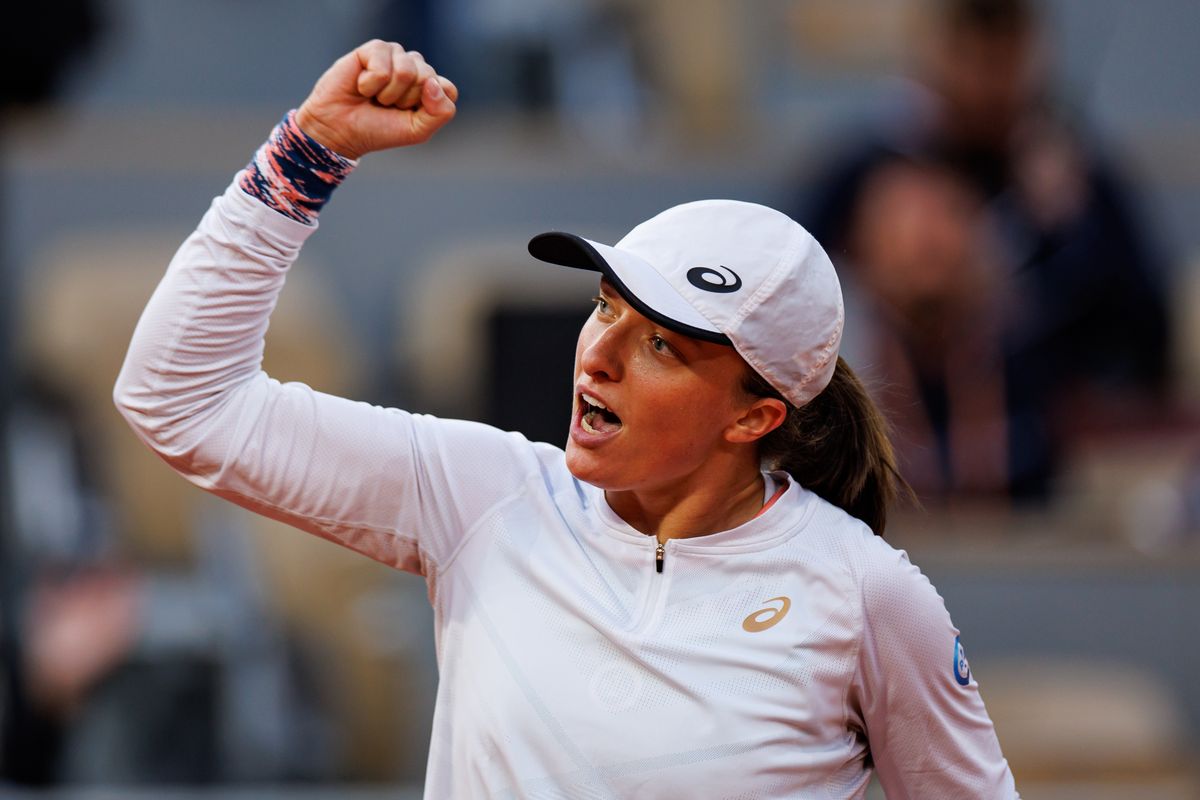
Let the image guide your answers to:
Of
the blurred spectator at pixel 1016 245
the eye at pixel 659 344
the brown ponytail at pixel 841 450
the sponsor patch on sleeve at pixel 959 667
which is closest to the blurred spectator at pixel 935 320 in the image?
the blurred spectator at pixel 1016 245

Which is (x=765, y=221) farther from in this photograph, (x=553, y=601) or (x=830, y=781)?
(x=830, y=781)

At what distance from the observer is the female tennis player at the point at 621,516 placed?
1.90 metres

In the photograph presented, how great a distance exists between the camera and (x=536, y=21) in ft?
20.8

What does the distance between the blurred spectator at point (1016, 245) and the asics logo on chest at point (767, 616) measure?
3094mm

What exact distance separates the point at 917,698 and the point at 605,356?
1.66 feet

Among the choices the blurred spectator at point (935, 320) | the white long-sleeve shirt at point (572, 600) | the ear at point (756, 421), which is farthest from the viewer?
the blurred spectator at point (935, 320)

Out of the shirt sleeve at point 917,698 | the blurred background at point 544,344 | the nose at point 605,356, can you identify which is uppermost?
the nose at point 605,356

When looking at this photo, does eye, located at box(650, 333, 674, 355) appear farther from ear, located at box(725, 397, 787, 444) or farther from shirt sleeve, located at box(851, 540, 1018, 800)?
shirt sleeve, located at box(851, 540, 1018, 800)

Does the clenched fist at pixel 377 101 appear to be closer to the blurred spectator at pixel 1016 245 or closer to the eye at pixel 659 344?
the eye at pixel 659 344

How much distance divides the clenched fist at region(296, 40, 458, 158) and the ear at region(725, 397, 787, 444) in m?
0.46

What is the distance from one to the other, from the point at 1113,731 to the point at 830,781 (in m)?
2.77

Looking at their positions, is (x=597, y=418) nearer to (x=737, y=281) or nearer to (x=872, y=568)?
(x=737, y=281)

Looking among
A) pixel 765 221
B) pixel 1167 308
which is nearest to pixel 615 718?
pixel 765 221

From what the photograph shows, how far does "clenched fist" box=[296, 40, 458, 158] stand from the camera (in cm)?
192
